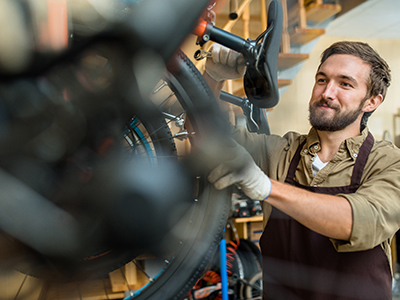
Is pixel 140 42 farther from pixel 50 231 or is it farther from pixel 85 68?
pixel 50 231

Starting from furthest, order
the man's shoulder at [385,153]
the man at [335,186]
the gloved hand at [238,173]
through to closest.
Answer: the man's shoulder at [385,153] < the man at [335,186] < the gloved hand at [238,173]

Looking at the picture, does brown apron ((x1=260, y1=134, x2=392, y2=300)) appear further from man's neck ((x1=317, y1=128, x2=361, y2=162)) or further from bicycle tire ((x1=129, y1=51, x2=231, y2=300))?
bicycle tire ((x1=129, y1=51, x2=231, y2=300))

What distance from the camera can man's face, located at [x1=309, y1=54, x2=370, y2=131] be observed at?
0.67m

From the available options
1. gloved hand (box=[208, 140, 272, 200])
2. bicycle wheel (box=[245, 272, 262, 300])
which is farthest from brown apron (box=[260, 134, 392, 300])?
bicycle wheel (box=[245, 272, 262, 300])

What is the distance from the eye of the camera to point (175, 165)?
19.3 inches

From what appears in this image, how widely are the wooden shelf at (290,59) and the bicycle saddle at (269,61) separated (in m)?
0.29

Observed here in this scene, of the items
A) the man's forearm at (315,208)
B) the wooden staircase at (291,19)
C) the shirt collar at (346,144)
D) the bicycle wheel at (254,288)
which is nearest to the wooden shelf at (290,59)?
the wooden staircase at (291,19)

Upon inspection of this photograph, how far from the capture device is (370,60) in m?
0.69

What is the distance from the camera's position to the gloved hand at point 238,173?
0.46 metres

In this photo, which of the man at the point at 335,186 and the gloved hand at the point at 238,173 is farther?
the man at the point at 335,186

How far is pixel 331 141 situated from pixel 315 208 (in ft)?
0.88

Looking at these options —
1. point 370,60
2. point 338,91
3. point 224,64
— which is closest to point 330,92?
point 338,91

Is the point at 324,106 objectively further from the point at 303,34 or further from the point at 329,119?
the point at 303,34

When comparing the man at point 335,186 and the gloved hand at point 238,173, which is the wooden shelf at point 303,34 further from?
the gloved hand at point 238,173
